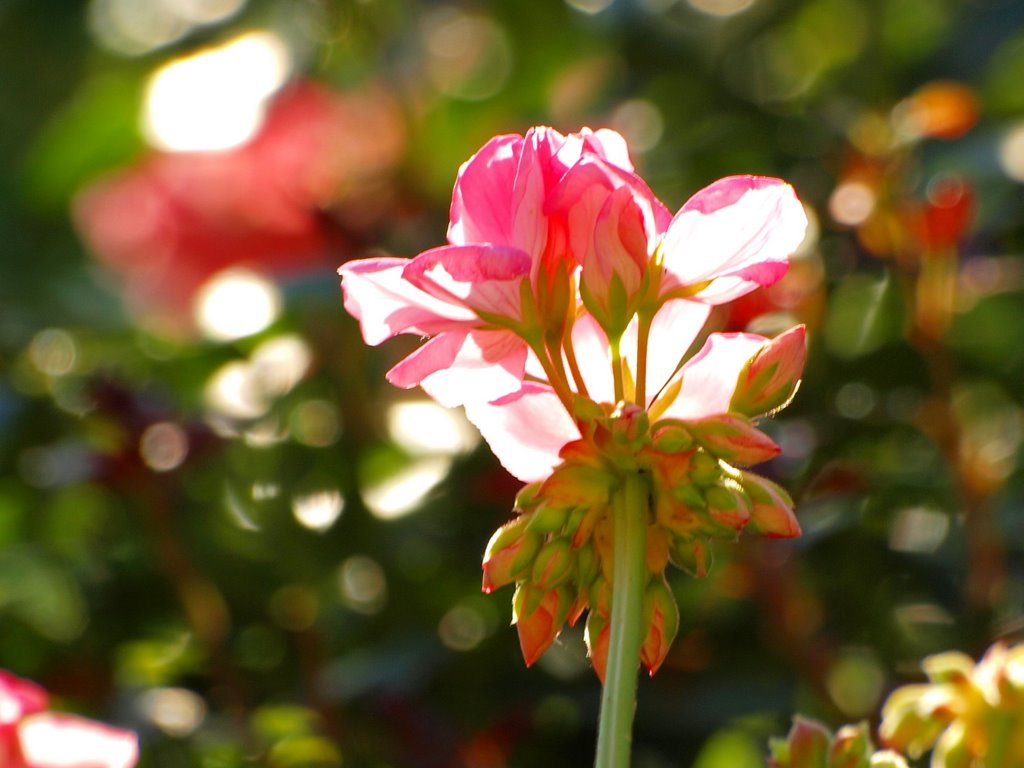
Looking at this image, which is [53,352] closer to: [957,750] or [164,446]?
[164,446]

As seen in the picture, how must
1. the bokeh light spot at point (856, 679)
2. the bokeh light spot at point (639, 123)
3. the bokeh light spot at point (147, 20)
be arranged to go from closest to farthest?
the bokeh light spot at point (856, 679), the bokeh light spot at point (639, 123), the bokeh light spot at point (147, 20)

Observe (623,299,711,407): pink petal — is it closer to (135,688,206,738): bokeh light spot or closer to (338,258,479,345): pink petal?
(338,258,479,345): pink petal

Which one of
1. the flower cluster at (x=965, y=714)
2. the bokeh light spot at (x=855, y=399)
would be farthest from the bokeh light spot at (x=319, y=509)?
the flower cluster at (x=965, y=714)

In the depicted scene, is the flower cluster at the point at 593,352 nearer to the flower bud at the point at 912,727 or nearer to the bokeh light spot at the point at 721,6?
the flower bud at the point at 912,727

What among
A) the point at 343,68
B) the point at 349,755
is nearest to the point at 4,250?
the point at 343,68

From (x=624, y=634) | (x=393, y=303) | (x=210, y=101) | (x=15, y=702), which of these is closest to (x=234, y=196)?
(x=210, y=101)

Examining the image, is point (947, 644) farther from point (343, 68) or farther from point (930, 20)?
point (343, 68)
